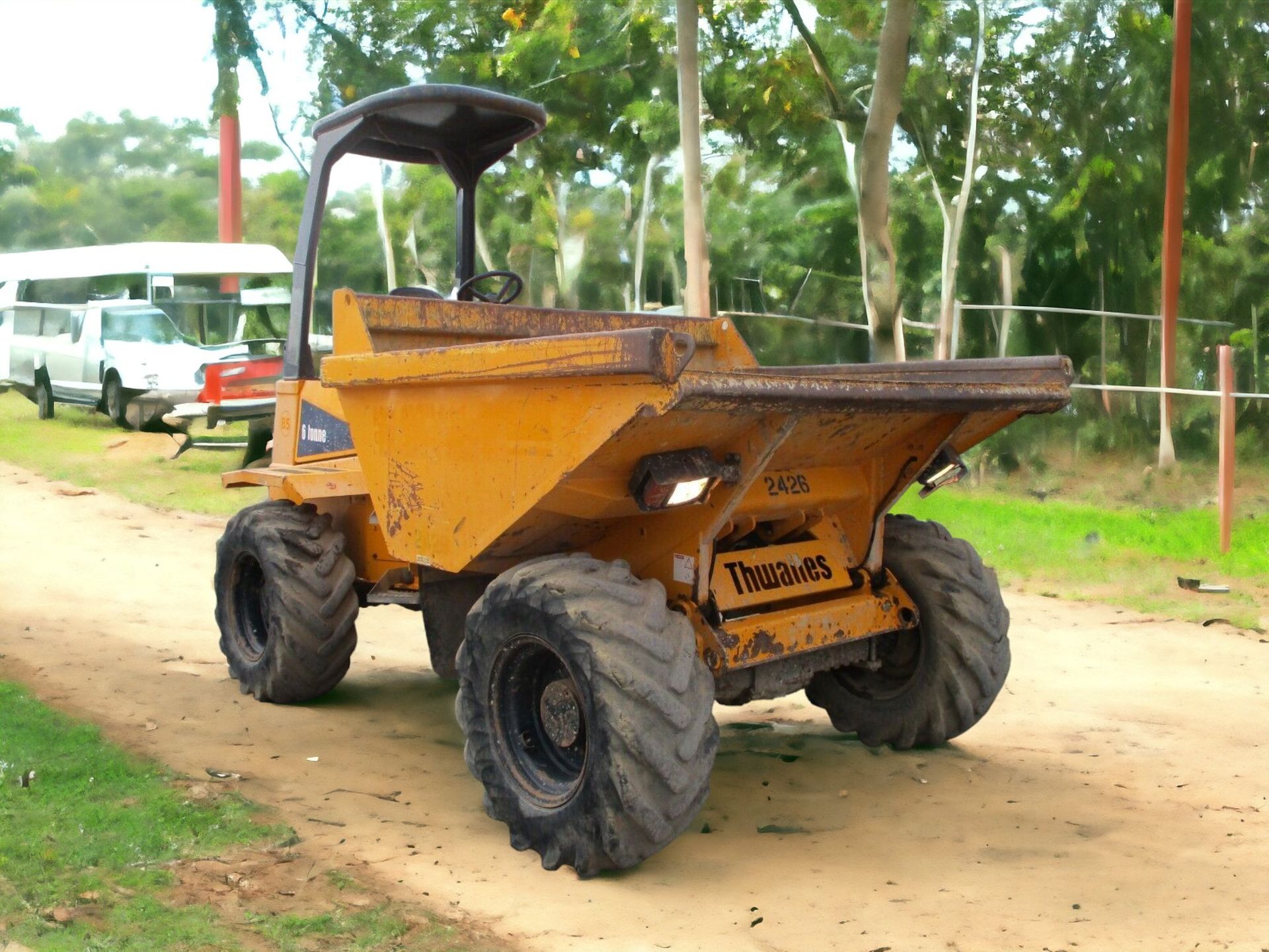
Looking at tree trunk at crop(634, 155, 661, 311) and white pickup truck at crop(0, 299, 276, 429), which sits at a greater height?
tree trunk at crop(634, 155, 661, 311)

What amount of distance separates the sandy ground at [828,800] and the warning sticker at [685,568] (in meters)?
0.86

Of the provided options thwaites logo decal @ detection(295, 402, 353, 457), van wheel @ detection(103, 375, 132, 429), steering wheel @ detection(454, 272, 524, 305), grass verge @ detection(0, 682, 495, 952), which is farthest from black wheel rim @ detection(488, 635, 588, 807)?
van wheel @ detection(103, 375, 132, 429)

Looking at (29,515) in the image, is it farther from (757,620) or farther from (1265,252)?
(1265,252)

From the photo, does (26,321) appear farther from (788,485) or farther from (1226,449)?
(788,485)

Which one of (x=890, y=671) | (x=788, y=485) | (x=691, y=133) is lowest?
(x=890, y=671)

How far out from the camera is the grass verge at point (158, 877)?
360 centimetres

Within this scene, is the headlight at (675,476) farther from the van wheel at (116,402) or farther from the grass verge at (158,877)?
the van wheel at (116,402)

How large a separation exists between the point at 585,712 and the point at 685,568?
0.68 m

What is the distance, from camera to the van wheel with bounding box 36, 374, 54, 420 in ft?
67.7

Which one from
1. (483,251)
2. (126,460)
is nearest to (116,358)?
(126,460)

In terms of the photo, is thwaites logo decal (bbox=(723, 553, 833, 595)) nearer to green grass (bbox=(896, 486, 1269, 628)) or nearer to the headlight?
the headlight

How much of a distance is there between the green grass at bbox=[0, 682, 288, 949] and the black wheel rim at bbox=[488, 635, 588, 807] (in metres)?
0.78

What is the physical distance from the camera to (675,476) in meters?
4.11

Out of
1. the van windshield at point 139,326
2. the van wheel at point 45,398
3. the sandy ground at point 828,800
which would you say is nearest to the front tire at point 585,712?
the sandy ground at point 828,800
